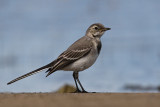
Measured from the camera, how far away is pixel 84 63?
13859 millimetres

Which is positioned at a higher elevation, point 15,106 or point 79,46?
point 79,46

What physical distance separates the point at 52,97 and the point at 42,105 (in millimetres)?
1249

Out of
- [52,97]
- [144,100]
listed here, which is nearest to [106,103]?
[144,100]

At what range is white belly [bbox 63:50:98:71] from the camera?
13859 mm

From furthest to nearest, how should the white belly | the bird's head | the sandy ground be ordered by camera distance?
the bird's head, the white belly, the sandy ground

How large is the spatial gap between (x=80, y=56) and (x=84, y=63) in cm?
35

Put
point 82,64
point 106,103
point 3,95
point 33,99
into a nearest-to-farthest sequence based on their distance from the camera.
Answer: point 106,103
point 33,99
point 3,95
point 82,64

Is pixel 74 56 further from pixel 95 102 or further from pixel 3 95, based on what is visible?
pixel 95 102

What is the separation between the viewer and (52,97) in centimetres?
1138

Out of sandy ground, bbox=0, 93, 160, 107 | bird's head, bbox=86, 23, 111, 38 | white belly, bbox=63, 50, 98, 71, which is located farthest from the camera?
bird's head, bbox=86, 23, 111, 38

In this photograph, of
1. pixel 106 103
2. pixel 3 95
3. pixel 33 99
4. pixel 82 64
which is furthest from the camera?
pixel 82 64

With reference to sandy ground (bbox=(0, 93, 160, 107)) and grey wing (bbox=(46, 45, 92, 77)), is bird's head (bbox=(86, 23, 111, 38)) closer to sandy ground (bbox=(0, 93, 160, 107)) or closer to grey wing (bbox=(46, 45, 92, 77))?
grey wing (bbox=(46, 45, 92, 77))

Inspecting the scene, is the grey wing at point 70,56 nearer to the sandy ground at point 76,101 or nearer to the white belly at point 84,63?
the white belly at point 84,63

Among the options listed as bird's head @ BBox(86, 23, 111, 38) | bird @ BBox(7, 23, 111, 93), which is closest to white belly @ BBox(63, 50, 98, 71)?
bird @ BBox(7, 23, 111, 93)
